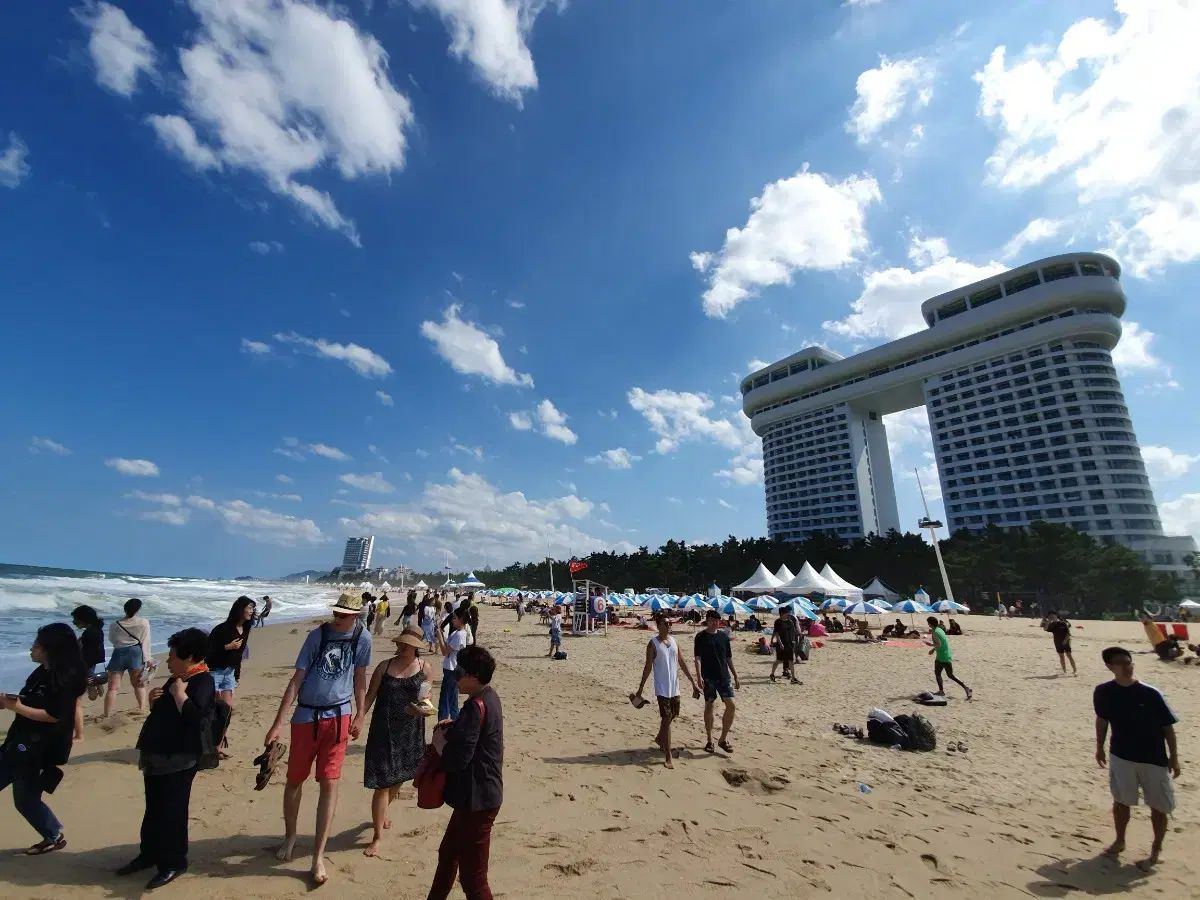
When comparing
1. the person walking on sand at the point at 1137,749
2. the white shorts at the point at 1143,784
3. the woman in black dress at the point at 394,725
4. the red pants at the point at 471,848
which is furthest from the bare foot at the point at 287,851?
the white shorts at the point at 1143,784

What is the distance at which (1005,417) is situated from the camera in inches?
3514

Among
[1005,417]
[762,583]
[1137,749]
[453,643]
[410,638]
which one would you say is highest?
[1005,417]

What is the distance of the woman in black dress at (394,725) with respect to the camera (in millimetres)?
3785

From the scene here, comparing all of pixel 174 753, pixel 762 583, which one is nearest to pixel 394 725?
pixel 174 753

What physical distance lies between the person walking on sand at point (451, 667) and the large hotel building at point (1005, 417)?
98.0 metres

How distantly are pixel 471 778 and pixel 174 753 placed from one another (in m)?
2.12

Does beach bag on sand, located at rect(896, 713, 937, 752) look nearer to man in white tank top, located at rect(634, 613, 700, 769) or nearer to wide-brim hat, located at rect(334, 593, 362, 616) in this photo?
man in white tank top, located at rect(634, 613, 700, 769)

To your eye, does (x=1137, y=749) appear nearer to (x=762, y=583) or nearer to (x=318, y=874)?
(x=318, y=874)

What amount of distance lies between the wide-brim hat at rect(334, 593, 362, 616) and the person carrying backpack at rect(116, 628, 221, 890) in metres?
0.82

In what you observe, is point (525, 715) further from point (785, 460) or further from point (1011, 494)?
point (785, 460)

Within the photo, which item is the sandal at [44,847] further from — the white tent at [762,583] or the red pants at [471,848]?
the white tent at [762,583]

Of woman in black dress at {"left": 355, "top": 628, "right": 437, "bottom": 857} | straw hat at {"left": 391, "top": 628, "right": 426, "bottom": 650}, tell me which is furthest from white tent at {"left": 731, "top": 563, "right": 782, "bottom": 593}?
straw hat at {"left": 391, "top": 628, "right": 426, "bottom": 650}

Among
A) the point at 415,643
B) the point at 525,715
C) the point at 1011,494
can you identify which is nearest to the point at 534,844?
the point at 415,643

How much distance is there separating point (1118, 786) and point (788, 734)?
4.10m
